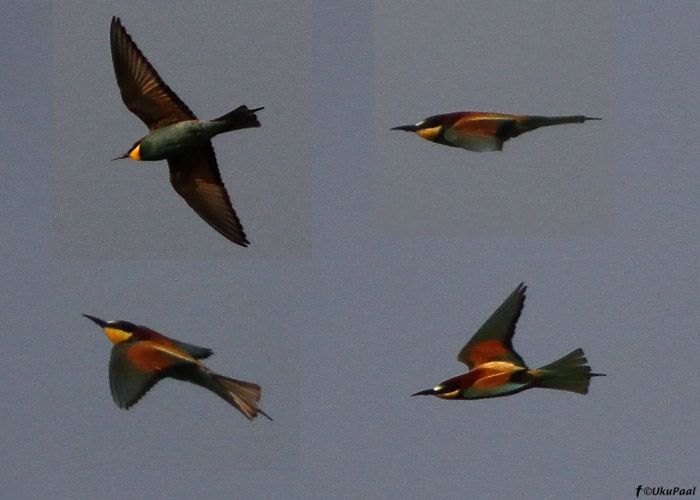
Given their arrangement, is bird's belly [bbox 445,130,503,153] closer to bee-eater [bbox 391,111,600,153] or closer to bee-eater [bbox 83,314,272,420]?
bee-eater [bbox 391,111,600,153]

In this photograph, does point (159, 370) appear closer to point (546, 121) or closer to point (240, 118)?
point (240, 118)

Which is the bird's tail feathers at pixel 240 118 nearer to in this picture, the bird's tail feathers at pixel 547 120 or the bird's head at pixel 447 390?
the bird's tail feathers at pixel 547 120

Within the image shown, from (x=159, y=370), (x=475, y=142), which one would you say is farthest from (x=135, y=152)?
(x=475, y=142)

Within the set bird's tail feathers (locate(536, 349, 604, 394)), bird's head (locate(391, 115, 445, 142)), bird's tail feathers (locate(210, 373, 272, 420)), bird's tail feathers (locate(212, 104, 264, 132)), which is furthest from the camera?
bird's head (locate(391, 115, 445, 142))

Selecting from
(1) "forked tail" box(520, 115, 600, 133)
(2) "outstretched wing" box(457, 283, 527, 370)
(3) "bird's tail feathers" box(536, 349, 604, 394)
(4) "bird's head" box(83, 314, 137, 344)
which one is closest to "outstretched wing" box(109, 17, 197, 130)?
(4) "bird's head" box(83, 314, 137, 344)

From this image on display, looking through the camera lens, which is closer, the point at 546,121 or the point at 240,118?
the point at 240,118

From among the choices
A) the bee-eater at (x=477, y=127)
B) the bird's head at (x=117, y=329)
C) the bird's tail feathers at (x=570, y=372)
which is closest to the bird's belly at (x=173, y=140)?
the bird's head at (x=117, y=329)

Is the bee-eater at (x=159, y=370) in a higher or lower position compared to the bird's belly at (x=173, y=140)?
lower
